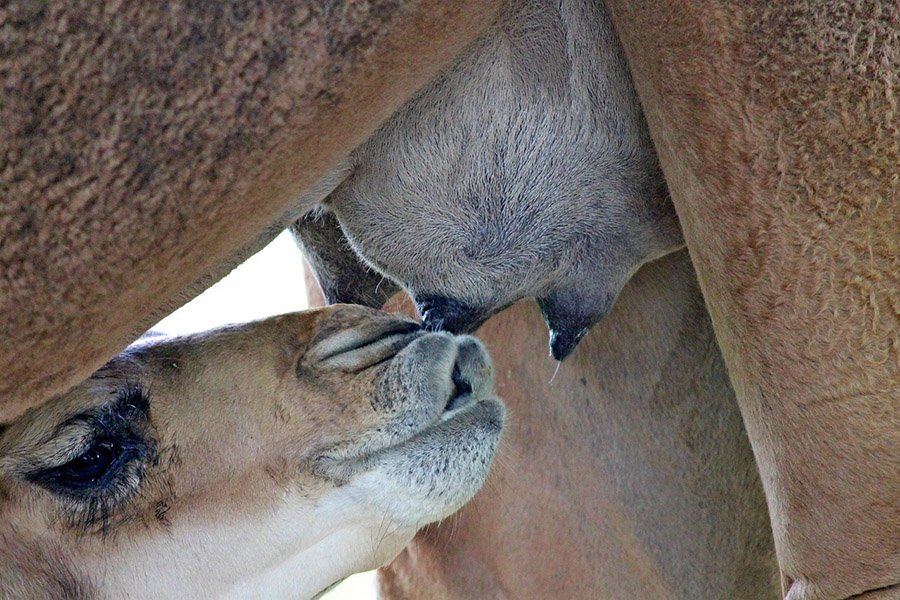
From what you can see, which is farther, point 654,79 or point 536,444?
point 536,444

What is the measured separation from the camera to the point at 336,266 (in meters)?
1.91

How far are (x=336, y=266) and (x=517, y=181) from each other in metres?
0.47

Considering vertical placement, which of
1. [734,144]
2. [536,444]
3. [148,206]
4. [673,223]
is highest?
[148,206]

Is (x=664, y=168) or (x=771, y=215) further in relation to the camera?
(x=664, y=168)

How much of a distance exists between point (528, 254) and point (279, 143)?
0.52 m

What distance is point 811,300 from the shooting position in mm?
1306

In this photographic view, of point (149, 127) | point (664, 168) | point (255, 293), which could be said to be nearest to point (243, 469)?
point (149, 127)

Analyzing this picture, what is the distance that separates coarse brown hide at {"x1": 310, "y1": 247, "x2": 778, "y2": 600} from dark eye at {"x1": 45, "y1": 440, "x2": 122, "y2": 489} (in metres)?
0.54

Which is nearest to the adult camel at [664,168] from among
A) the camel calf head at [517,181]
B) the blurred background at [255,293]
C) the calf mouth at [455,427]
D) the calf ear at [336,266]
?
the camel calf head at [517,181]

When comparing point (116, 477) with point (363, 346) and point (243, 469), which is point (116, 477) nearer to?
point (243, 469)

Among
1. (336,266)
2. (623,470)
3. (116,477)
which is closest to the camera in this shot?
(116,477)

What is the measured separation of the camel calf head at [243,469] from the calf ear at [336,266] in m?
0.30

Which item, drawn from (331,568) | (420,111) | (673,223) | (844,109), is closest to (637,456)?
(673,223)

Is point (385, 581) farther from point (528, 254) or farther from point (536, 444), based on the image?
point (528, 254)
